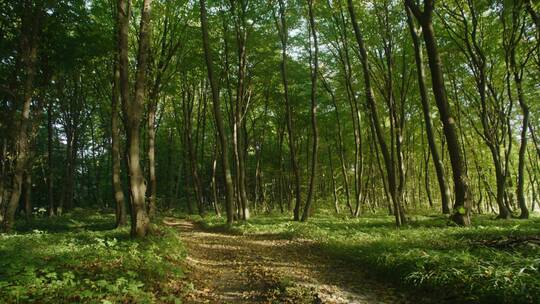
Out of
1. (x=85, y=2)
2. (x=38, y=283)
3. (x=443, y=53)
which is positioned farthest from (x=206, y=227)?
(x=443, y=53)

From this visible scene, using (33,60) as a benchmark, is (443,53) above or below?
A: above

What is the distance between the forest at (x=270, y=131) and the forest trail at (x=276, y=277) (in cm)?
7

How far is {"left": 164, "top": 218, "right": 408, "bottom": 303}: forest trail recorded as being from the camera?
6648 millimetres

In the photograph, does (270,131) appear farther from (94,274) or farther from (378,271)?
(94,274)

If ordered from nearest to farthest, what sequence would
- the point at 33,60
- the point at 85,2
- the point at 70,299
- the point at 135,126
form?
the point at 70,299
the point at 135,126
the point at 33,60
the point at 85,2

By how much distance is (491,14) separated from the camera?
749 inches

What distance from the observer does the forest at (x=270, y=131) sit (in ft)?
22.1

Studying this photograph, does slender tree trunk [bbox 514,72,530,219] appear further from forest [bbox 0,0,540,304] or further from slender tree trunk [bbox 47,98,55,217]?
slender tree trunk [bbox 47,98,55,217]

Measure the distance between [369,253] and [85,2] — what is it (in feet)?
62.6

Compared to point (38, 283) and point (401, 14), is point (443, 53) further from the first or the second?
point (38, 283)

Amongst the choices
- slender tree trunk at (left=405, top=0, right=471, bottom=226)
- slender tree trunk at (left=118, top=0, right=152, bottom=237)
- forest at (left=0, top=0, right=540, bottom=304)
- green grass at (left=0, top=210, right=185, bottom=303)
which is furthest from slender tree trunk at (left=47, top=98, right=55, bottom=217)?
slender tree trunk at (left=405, top=0, right=471, bottom=226)

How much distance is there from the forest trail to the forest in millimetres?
65

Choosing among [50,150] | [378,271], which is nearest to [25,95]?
[50,150]

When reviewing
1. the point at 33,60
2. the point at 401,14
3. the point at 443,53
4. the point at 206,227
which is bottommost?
the point at 206,227
